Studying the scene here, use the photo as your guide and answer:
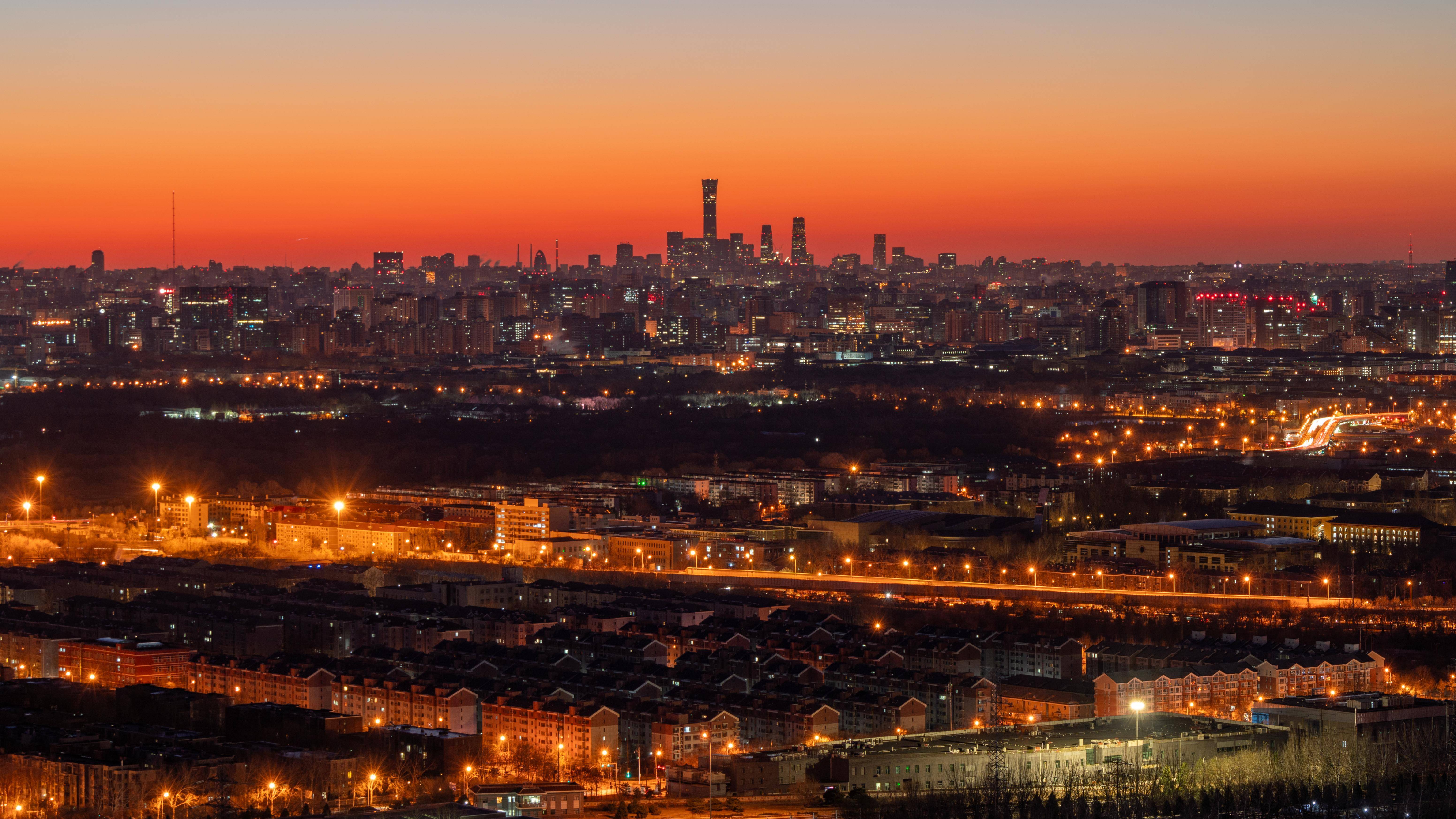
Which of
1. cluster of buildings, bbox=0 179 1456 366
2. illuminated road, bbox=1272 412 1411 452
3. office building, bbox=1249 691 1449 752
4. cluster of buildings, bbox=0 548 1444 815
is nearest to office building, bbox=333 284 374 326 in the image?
cluster of buildings, bbox=0 179 1456 366

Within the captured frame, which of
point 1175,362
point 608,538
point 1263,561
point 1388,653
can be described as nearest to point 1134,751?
point 1388,653

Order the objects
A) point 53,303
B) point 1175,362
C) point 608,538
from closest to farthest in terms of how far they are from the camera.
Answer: point 608,538
point 1175,362
point 53,303

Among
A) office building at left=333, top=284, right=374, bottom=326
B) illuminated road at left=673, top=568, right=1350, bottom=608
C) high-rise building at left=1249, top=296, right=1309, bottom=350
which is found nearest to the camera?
illuminated road at left=673, top=568, right=1350, bottom=608

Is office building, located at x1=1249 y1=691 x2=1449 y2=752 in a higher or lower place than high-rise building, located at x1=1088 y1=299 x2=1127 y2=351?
lower

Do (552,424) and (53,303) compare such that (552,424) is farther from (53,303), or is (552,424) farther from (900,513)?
(53,303)

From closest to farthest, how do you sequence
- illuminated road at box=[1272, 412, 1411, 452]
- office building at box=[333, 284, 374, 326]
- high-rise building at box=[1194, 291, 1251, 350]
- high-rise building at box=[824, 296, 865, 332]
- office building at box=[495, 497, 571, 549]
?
office building at box=[495, 497, 571, 549] < illuminated road at box=[1272, 412, 1411, 452] < high-rise building at box=[1194, 291, 1251, 350] < office building at box=[333, 284, 374, 326] < high-rise building at box=[824, 296, 865, 332]

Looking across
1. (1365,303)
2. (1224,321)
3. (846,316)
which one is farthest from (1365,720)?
(846,316)

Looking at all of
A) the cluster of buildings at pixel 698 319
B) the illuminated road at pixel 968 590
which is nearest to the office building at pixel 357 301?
the cluster of buildings at pixel 698 319

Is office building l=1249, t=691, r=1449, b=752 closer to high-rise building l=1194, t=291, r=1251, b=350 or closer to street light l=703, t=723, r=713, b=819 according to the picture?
street light l=703, t=723, r=713, b=819

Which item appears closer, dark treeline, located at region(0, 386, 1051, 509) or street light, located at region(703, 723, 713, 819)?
street light, located at region(703, 723, 713, 819)
